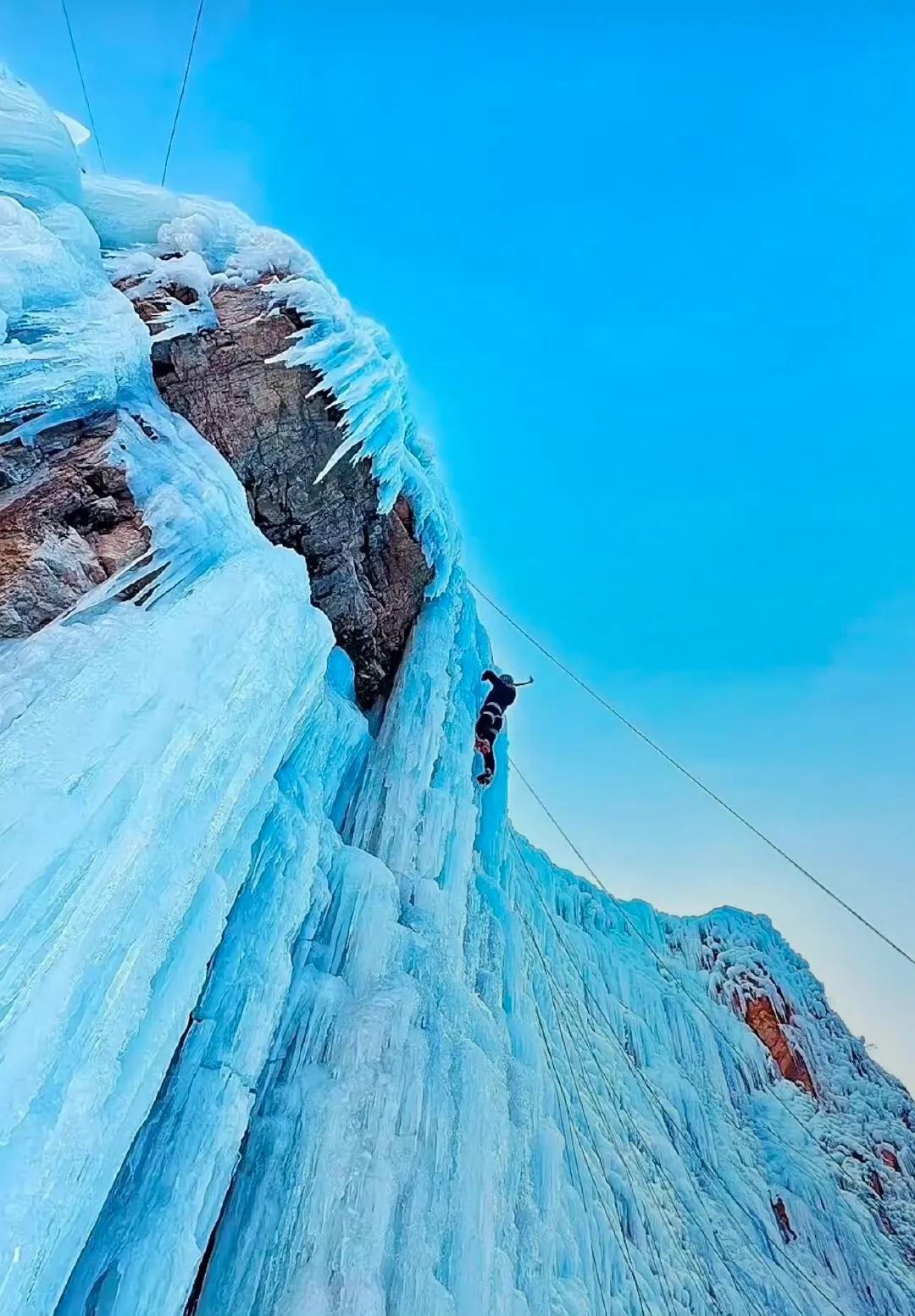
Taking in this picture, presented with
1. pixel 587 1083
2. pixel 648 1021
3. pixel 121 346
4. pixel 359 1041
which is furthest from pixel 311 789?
pixel 648 1021

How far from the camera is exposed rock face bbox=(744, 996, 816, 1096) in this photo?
11984mm

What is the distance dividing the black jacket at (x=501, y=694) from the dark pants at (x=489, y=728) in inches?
2.6

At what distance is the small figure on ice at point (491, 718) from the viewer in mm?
8367

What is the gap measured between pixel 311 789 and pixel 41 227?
4359 mm

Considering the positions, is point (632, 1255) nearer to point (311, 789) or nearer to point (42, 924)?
point (311, 789)

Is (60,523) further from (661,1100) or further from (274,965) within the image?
(661,1100)

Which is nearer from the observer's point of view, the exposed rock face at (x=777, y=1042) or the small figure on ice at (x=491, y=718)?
the small figure on ice at (x=491, y=718)

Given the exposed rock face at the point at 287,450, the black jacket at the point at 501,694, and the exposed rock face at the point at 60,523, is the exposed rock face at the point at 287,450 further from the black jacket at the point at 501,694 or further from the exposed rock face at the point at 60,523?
the black jacket at the point at 501,694

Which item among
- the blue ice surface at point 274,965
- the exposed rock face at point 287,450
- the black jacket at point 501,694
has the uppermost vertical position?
the black jacket at point 501,694

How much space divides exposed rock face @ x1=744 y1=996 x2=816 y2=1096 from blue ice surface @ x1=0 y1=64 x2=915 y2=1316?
205cm

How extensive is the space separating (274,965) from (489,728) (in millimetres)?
4444

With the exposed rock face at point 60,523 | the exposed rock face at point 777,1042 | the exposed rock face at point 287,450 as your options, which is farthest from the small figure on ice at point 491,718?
the exposed rock face at point 777,1042

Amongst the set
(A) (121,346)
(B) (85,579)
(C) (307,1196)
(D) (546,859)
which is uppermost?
(D) (546,859)

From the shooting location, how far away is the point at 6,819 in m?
2.78
